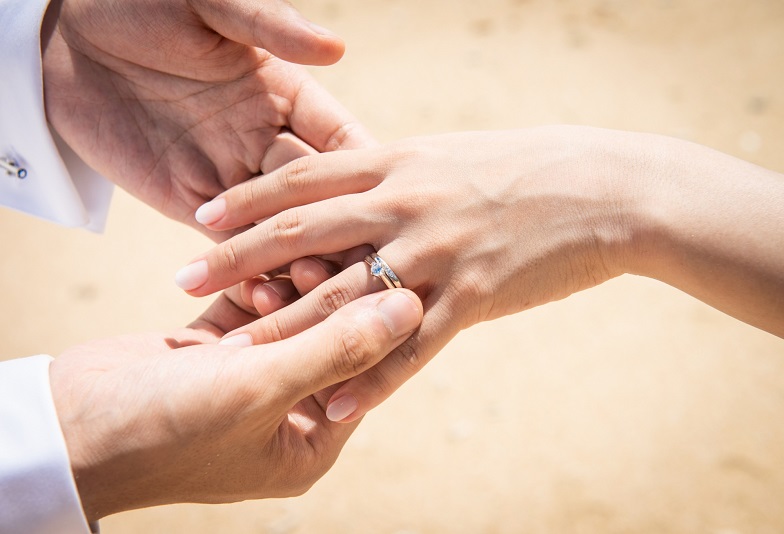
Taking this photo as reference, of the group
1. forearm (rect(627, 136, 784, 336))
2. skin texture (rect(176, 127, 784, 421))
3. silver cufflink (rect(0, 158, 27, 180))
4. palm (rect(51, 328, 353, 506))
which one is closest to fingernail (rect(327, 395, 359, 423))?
skin texture (rect(176, 127, 784, 421))

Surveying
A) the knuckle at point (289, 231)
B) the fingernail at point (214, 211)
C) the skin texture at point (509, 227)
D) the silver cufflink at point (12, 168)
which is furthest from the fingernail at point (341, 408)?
the silver cufflink at point (12, 168)

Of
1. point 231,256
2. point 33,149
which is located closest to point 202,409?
point 231,256

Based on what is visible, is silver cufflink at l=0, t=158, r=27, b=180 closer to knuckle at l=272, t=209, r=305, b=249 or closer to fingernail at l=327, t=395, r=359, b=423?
knuckle at l=272, t=209, r=305, b=249

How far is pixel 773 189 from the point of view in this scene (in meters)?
1.41

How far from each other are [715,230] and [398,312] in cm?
74

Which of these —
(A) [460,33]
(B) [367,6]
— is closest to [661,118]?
(A) [460,33]

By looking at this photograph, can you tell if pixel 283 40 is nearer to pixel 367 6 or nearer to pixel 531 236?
pixel 531 236

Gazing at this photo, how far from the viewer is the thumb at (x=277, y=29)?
171cm

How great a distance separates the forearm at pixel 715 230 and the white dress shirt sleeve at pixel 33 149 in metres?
1.82

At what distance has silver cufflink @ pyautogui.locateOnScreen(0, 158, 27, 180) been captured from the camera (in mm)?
2172

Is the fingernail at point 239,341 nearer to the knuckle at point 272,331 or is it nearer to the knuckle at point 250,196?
the knuckle at point 272,331

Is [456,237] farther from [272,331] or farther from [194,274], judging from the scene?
[194,274]

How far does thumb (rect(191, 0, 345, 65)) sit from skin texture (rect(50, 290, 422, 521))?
717 millimetres

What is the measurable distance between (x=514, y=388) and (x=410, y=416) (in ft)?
1.48
